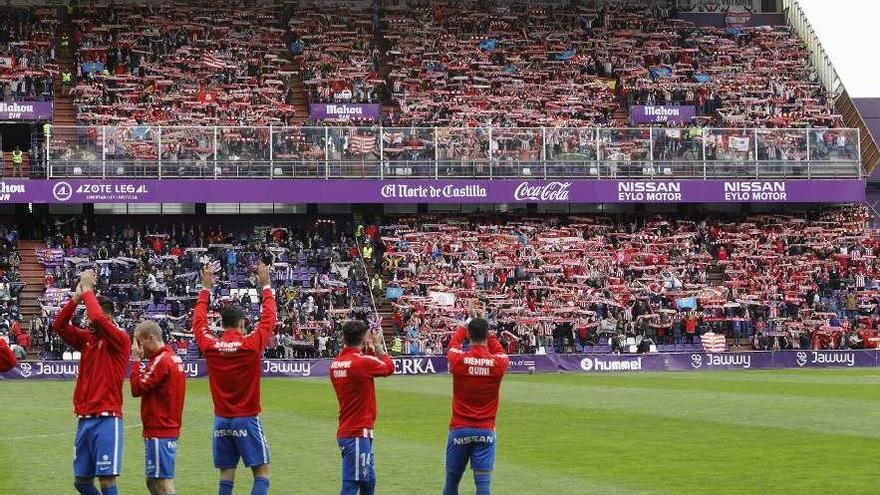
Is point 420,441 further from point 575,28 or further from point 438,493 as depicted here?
point 575,28

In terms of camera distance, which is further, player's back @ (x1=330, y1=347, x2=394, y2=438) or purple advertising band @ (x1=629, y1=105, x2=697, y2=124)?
purple advertising band @ (x1=629, y1=105, x2=697, y2=124)

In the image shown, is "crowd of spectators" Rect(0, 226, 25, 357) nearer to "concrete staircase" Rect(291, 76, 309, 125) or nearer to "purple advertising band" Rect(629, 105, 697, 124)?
"concrete staircase" Rect(291, 76, 309, 125)

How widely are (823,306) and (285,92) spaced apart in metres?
24.7

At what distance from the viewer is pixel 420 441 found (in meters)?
24.6

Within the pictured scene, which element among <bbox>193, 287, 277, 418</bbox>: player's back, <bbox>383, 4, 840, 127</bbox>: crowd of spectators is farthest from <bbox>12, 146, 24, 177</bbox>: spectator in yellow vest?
<bbox>193, 287, 277, 418</bbox>: player's back

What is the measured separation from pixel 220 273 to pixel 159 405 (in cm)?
4173

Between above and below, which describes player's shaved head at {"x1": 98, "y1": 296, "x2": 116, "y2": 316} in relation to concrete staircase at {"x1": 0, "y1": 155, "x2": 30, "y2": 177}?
below

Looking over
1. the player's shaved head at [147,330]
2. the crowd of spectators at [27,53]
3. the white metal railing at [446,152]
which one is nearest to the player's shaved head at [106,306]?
the player's shaved head at [147,330]

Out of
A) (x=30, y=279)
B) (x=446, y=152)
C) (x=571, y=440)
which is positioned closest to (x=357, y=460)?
(x=571, y=440)

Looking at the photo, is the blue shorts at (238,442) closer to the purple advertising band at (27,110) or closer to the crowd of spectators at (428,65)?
the crowd of spectators at (428,65)

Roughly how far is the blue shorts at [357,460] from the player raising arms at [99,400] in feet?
7.10

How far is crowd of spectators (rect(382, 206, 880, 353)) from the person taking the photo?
A: 54156 millimetres

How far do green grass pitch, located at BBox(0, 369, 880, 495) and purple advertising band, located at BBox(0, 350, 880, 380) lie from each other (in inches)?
304

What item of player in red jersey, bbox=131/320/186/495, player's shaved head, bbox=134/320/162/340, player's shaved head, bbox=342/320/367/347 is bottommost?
player in red jersey, bbox=131/320/186/495
